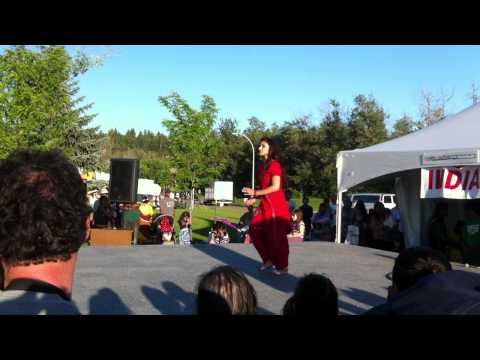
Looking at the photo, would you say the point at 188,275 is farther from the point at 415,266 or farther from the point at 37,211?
the point at 37,211

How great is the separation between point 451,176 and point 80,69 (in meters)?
23.7

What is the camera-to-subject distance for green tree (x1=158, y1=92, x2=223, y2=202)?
93.2ft

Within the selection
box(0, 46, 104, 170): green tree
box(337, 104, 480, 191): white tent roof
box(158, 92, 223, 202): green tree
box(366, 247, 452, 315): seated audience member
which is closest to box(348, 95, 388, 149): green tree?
box(158, 92, 223, 202): green tree

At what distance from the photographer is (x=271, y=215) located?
667 centimetres

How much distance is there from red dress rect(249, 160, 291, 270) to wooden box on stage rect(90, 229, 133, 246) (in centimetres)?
476

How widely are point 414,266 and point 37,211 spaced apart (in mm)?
1513

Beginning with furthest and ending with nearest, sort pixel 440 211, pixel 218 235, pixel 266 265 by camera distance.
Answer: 1. pixel 218 235
2. pixel 440 211
3. pixel 266 265

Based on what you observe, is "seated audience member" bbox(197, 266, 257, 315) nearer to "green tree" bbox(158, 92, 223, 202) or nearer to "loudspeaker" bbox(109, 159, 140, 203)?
"loudspeaker" bbox(109, 159, 140, 203)

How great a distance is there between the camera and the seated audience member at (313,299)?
183 centimetres

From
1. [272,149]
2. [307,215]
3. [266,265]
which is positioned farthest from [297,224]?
[272,149]

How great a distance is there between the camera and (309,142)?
47.8 meters

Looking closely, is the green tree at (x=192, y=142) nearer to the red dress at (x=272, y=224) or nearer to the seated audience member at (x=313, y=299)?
the red dress at (x=272, y=224)
